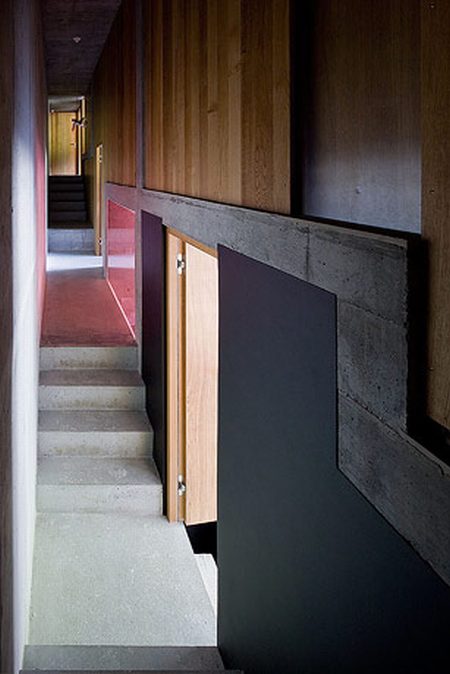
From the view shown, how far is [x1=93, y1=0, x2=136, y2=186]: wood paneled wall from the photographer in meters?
6.27

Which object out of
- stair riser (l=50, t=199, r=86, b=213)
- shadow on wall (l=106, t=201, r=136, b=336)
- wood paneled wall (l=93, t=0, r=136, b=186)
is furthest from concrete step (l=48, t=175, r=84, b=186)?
shadow on wall (l=106, t=201, r=136, b=336)

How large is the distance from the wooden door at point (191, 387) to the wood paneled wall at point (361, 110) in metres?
2.76

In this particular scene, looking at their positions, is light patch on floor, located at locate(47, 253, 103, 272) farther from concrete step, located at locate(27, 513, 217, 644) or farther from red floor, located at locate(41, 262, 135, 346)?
concrete step, located at locate(27, 513, 217, 644)

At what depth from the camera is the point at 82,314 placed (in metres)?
7.93

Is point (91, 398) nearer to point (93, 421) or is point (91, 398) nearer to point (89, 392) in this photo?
point (89, 392)

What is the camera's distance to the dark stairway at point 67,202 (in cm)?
1517

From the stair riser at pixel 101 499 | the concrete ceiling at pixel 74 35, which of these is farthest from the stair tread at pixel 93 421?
the concrete ceiling at pixel 74 35

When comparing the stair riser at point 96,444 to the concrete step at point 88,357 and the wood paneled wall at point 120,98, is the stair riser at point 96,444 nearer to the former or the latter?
the concrete step at point 88,357

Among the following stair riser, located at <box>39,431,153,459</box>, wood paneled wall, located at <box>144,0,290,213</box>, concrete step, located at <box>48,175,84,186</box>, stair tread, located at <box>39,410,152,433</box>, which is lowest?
stair riser, located at <box>39,431,153,459</box>

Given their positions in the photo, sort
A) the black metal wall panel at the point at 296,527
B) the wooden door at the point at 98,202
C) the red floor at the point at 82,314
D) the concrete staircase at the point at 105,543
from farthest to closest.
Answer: the wooden door at the point at 98,202, the red floor at the point at 82,314, the concrete staircase at the point at 105,543, the black metal wall panel at the point at 296,527

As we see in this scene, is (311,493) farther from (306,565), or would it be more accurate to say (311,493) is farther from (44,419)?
(44,419)

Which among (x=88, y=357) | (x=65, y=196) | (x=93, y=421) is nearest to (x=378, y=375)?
(x=93, y=421)

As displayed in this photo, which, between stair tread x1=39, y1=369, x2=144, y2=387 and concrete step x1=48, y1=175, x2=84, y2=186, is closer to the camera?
stair tread x1=39, y1=369, x2=144, y2=387

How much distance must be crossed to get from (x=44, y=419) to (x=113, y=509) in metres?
0.92
